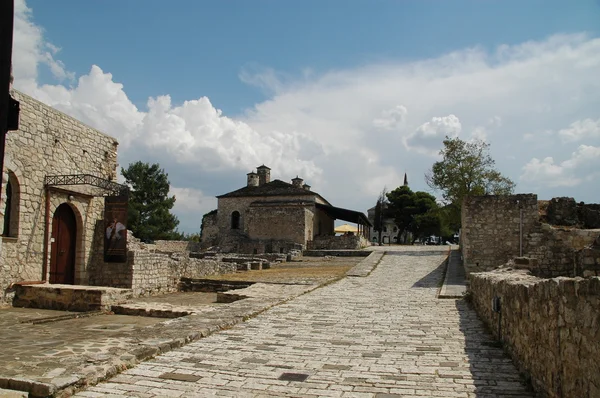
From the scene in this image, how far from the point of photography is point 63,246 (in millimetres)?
13695

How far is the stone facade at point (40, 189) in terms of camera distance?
11688 millimetres

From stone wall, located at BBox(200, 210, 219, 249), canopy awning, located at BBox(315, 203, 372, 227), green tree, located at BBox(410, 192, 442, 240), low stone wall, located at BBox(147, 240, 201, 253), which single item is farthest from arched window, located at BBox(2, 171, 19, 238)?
green tree, located at BBox(410, 192, 442, 240)

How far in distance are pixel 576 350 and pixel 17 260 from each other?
1248cm

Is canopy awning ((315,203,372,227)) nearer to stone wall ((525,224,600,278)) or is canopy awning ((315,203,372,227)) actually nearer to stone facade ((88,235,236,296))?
stone facade ((88,235,236,296))

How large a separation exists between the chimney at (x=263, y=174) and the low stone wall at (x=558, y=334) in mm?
47539

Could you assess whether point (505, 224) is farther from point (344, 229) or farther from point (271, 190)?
point (344, 229)

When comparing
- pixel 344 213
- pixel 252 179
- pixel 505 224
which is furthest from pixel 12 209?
pixel 252 179

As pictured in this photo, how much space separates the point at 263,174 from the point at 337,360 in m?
47.8

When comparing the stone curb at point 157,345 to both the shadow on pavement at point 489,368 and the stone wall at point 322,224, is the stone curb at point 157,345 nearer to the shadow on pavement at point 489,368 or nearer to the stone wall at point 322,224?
the shadow on pavement at point 489,368

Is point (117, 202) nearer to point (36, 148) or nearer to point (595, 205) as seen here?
point (36, 148)

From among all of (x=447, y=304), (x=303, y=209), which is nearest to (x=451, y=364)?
(x=447, y=304)

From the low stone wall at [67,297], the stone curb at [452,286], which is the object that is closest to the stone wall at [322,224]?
the stone curb at [452,286]

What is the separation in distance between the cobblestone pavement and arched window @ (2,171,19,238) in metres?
6.99

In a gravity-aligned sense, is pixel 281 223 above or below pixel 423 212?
below
